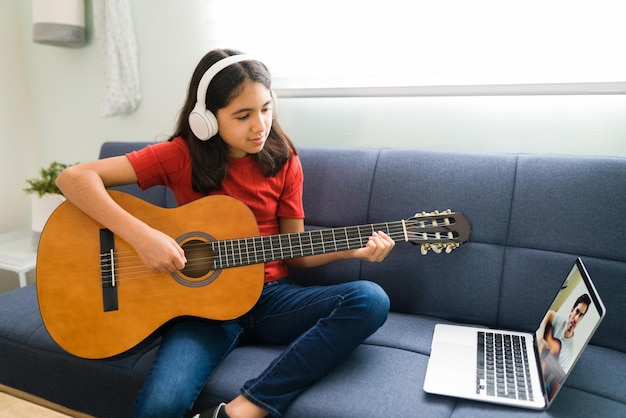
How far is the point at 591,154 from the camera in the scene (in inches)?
61.7

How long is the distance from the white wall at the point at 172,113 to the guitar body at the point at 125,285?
0.74 metres

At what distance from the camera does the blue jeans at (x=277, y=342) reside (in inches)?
46.2

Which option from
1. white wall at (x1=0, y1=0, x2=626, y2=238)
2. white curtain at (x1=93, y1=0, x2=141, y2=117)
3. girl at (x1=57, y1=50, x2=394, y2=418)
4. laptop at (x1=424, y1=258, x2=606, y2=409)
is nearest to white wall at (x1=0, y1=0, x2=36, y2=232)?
white wall at (x1=0, y1=0, x2=626, y2=238)

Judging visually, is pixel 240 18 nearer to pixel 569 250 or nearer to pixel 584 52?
pixel 584 52

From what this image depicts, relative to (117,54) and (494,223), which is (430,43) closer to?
(494,223)

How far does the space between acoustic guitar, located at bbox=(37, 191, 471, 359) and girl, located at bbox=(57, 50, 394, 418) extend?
0.15ft

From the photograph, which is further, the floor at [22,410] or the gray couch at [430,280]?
the gray couch at [430,280]

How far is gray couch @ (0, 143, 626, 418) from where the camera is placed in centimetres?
119

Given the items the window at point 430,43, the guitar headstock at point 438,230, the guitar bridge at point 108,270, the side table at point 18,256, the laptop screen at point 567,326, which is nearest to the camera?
the laptop screen at point 567,326

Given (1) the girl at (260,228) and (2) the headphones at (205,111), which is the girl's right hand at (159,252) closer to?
(1) the girl at (260,228)

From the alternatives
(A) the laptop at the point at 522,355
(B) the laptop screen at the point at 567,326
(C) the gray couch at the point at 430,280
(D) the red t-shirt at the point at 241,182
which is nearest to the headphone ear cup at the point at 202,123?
(D) the red t-shirt at the point at 241,182

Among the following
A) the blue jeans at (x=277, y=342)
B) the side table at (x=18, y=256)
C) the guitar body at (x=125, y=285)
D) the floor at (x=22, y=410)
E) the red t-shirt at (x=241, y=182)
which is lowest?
the side table at (x=18, y=256)

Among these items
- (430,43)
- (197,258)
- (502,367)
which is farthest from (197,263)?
(430,43)

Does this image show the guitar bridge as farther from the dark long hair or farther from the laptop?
the laptop
